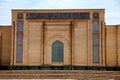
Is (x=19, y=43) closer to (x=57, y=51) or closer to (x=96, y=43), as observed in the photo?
(x=57, y=51)

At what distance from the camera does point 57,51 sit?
122 ft

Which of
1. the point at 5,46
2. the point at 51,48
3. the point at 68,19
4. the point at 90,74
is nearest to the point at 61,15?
the point at 68,19

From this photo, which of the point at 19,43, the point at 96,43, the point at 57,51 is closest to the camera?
the point at 96,43

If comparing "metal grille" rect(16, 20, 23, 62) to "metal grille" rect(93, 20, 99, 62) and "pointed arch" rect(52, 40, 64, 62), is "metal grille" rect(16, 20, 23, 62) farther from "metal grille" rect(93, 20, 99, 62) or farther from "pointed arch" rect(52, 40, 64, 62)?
"metal grille" rect(93, 20, 99, 62)

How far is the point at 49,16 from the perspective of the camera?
37.2m

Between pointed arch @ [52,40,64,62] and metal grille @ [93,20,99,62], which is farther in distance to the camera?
pointed arch @ [52,40,64,62]

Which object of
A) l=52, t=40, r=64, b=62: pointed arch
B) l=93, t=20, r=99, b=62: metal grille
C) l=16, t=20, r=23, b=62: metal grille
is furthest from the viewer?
l=52, t=40, r=64, b=62: pointed arch

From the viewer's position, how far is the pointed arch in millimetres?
37156

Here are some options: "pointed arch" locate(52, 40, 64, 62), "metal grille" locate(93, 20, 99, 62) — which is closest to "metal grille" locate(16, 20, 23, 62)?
"pointed arch" locate(52, 40, 64, 62)

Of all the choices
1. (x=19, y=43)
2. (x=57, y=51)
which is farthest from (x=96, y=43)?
(x=19, y=43)

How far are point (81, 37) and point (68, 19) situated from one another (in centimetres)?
212

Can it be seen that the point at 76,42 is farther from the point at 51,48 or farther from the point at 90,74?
the point at 90,74

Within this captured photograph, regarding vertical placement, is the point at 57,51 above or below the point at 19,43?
below

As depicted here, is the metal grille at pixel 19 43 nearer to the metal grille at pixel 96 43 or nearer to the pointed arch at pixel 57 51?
the pointed arch at pixel 57 51
